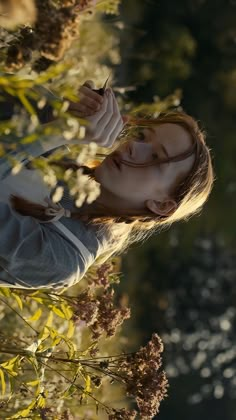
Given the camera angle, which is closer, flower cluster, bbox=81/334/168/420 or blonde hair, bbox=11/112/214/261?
blonde hair, bbox=11/112/214/261

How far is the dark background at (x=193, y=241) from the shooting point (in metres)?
4.71

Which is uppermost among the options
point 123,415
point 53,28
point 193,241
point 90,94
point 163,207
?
point 53,28

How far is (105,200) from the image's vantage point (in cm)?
106

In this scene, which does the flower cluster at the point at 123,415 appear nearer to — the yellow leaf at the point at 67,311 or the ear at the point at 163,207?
the yellow leaf at the point at 67,311

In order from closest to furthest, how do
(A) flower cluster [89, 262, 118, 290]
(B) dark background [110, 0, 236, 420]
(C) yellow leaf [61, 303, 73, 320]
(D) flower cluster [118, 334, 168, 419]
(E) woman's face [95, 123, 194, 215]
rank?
(E) woman's face [95, 123, 194, 215], (D) flower cluster [118, 334, 168, 419], (C) yellow leaf [61, 303, 73, 320], (A) flower cluster [89, 262, 118, 290], (B) dark background [110, 0, 236, 420]

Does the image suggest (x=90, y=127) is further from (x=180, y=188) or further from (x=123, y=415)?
(x=123, y=415)

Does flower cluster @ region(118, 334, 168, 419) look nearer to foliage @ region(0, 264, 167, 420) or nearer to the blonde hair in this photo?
foliage @ region(0, 264, 167, 420)

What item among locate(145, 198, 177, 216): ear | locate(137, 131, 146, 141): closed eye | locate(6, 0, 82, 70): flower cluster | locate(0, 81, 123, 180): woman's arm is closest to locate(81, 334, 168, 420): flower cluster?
locate(145, 198, 177, 216): ear

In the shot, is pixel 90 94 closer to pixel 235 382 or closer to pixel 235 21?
pixel 235 21

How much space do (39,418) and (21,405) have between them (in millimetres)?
384

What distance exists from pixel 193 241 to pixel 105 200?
4.27 meters

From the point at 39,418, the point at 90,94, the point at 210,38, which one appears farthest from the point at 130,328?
the point at 90,94

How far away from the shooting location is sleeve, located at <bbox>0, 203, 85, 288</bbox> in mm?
936

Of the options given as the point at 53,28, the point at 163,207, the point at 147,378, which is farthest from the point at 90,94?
the point at 147,378
